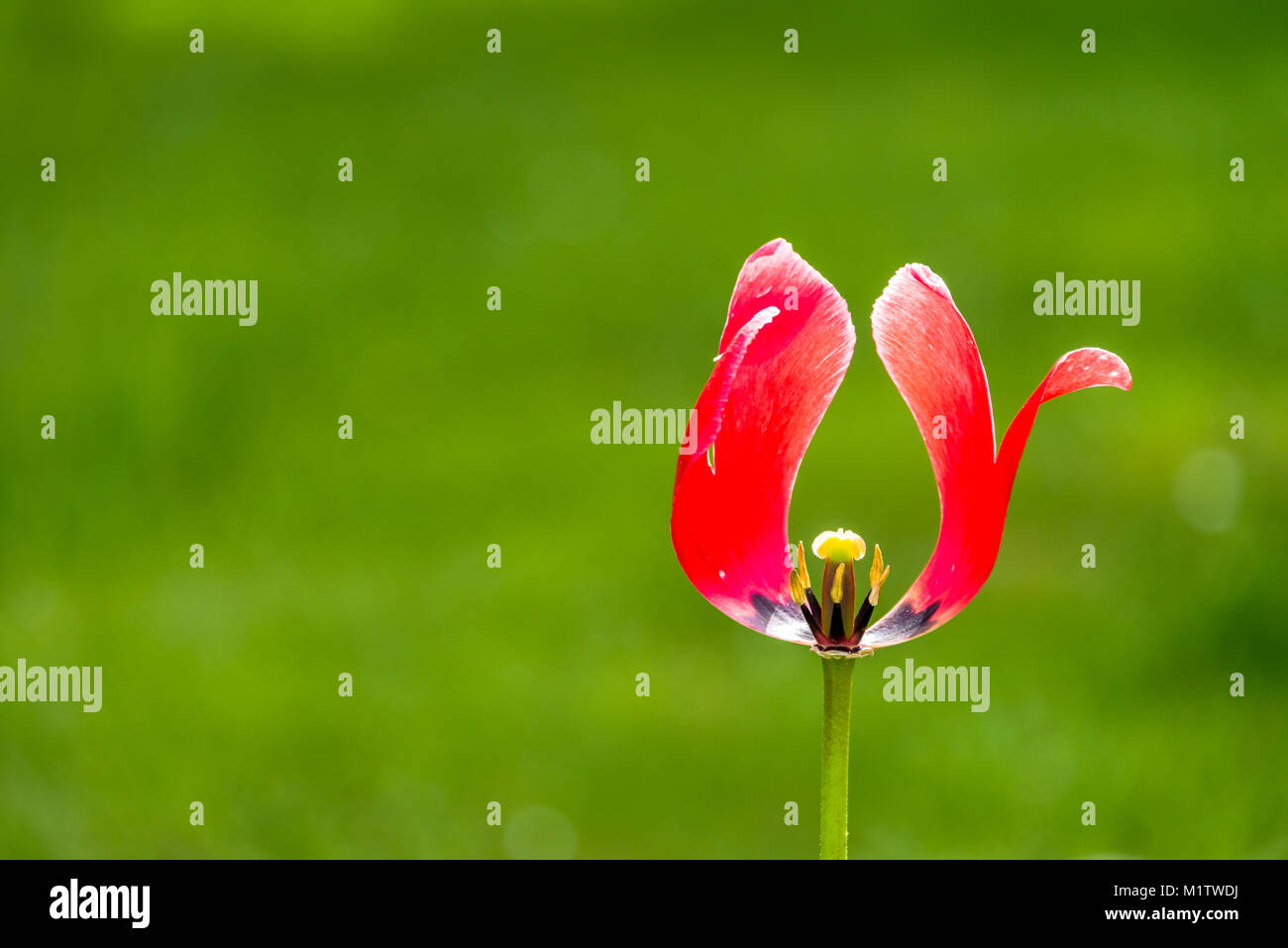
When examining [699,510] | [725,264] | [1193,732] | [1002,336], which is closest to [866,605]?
[699,510]

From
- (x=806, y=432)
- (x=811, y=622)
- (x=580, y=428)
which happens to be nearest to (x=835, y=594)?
(x=811, y=622)

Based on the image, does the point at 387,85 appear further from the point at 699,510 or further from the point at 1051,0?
A: the point at 699,510

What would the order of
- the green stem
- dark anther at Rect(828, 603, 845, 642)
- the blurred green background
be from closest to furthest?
the green stem, dark anther at Rect(828, 603, 845, 642), the blurred green background

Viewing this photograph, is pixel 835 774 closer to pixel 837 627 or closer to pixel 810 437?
pixel 837 627

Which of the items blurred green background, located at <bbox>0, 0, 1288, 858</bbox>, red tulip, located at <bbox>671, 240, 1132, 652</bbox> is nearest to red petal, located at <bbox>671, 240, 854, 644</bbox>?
red tulip, located at <bbox>671, 240, 1132, 652</bbox>

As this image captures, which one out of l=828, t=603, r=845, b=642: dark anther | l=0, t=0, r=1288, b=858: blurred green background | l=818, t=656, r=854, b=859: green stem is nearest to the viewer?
l=818, t=656, r=854, b=859: green stem

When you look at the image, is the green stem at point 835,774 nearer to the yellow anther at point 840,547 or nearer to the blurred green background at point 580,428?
the yellow anther at point 840,547

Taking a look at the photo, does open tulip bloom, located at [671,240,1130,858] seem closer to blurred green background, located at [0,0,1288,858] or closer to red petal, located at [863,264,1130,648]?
red petal, located at [863,264,1130,648]
